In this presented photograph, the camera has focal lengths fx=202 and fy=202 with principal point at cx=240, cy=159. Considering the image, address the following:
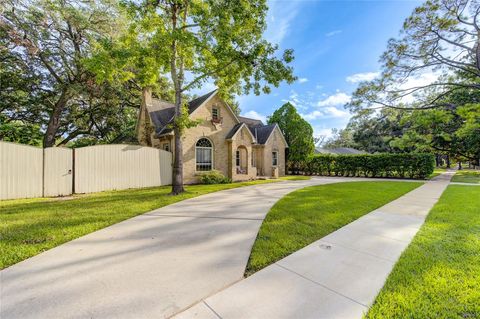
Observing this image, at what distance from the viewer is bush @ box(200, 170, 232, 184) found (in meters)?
13.9

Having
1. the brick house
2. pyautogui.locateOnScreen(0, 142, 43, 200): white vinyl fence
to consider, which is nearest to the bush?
the brick house

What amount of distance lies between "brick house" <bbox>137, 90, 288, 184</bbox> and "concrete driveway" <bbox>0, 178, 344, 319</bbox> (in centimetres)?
942

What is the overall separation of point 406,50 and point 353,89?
252cm

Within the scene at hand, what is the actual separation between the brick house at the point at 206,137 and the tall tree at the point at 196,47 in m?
4.29

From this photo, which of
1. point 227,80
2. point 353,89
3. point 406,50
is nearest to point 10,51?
point 227,80

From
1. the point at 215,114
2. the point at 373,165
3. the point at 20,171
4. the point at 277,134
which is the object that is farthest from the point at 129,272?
the point at 373,165

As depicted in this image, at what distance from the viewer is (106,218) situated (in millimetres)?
5383

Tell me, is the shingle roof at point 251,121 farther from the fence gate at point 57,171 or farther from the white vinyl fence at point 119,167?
the fence gate at point 57,171

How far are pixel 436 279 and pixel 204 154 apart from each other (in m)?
13.5

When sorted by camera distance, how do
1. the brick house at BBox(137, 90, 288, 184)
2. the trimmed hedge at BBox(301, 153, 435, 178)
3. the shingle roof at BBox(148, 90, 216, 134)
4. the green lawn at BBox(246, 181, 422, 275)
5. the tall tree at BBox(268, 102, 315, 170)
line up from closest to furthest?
the green lawn at BBox(246, 181, 422, 275) < the brick house at BBox(137, 90, 288, 184) < the shingle roof at BBox(148, 90, 216, 134) < the trimmed hedge at BBox(301, 153, 435, 178) < the tall tree at BBox(268, 102, 315, 170)

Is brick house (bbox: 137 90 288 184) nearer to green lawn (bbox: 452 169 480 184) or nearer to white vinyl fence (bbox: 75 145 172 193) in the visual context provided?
white vinyl fence (bbox: 75 145 172 193)

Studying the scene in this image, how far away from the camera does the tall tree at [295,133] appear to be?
2195 cm

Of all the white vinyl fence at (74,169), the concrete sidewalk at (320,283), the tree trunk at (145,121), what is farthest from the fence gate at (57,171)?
the concrete sidewalk at (320,283)

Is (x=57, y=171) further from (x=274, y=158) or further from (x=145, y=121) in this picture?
(x=274, y=158)
